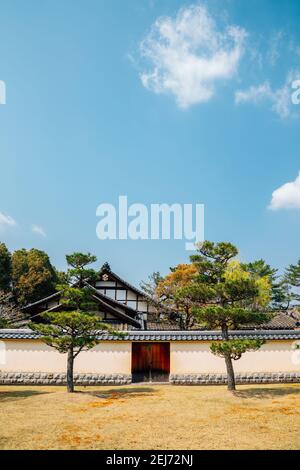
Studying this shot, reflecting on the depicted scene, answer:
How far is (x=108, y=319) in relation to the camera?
22.4 meters

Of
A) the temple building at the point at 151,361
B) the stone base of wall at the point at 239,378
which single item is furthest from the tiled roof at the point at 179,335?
the stone base of wall at the point at 239,378

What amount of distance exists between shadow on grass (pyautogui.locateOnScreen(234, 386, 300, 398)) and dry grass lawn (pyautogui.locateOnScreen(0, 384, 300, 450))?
4cm

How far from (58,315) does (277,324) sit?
24827 millimetres

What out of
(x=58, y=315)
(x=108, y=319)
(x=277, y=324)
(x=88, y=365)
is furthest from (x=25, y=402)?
(x=277, y=324)

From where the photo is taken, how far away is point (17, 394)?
13438 mm

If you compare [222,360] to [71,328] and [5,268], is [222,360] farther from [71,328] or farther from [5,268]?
[5,268]

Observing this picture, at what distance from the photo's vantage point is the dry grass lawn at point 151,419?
6873mm

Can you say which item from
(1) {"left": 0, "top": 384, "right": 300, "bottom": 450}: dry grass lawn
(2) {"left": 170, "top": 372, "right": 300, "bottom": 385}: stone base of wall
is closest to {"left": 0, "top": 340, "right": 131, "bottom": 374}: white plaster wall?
(1) {"left": 0, "top": 384, "right": 300, "bottom": 450}: dry grass lawn

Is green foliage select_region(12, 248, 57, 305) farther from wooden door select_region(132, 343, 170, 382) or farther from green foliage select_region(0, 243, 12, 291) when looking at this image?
wooden door select_region(132, 343, 170, 382)

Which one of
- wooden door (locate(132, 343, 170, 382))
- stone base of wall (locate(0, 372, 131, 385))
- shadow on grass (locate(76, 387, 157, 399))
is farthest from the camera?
wooden door (locate(132, 343, 170, 382))

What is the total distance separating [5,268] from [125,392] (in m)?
26.6

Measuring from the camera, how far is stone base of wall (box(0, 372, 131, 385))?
1628 centimetres

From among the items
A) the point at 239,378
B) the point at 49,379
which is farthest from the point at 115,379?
the point at 239,378
